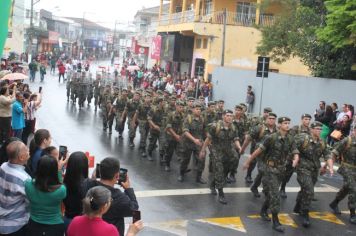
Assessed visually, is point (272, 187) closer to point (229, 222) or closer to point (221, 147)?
point (229, 222)

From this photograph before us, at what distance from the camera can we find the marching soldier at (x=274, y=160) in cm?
859

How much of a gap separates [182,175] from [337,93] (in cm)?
1030

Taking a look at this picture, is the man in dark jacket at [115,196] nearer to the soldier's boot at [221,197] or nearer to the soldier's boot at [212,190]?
the soldier's boot at [221,197]

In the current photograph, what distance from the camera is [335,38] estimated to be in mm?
18797

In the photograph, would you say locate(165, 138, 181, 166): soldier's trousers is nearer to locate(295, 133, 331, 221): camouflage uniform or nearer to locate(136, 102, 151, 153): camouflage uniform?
locate(136, 102, 151, 153): camouflage uniform

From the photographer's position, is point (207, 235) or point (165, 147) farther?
point (165, 147)

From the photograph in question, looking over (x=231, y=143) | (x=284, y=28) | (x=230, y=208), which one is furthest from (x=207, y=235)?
(x=284, y=28)

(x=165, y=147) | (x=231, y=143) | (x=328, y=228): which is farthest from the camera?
(x=165, y=147)

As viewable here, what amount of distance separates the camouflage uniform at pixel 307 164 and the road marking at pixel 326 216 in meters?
0.43

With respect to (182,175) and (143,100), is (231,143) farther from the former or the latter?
(143,100)

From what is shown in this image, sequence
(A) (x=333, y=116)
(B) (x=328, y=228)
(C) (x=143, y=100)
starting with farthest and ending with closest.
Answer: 1. (A) (x=333, y=116)
2. (C) (x=143, y=100)
3. (B) (x=328, y=228)

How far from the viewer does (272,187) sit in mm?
8609

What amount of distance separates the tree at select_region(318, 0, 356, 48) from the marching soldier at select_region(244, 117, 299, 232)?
9491 millimetres

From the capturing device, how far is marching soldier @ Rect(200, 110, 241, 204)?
33.0 ft
